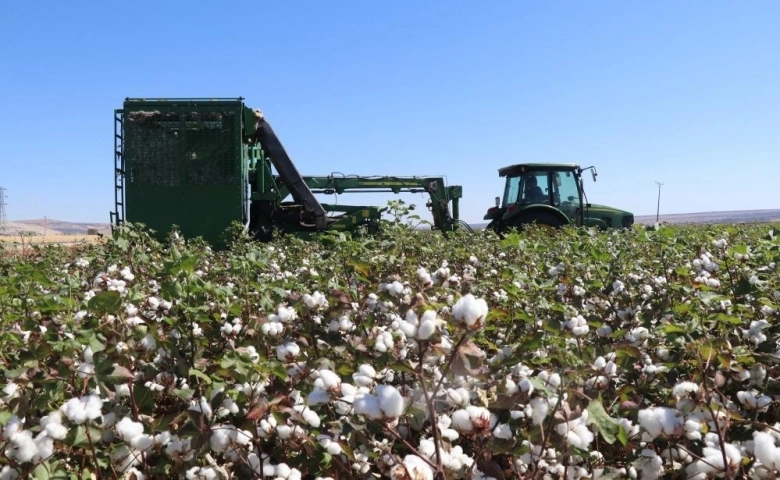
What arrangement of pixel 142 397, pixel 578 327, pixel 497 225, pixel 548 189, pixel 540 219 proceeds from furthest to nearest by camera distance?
pixel 497 225, pixel 548 189, pixel 540 219, pixel 578 327, pixel 142 397

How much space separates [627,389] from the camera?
2.10 m

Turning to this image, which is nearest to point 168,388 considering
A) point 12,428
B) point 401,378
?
point 12,428

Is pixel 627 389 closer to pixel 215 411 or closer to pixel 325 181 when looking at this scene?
pixel 215 411

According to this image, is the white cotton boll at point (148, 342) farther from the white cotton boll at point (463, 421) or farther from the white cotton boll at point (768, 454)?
the white cotton boll at point (768, 454)

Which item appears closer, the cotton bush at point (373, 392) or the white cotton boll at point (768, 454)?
the white cotton boll at point (768, 454)

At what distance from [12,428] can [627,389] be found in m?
1.86

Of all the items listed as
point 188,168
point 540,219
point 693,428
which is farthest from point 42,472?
point 540,219

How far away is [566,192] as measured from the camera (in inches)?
577

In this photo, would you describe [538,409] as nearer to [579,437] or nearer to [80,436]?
[579,437]

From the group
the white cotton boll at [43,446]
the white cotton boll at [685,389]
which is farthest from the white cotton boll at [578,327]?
the white cotton boll at [43,446]

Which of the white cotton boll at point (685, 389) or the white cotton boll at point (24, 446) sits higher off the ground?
the white cotton boll at point (685, 389)

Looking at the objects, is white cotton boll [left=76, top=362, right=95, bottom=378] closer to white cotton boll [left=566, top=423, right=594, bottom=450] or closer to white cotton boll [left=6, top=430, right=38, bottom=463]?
white cotton boll [left=6, top=430, right=38, bottom=463]

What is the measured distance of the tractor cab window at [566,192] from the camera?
14586 millimetres

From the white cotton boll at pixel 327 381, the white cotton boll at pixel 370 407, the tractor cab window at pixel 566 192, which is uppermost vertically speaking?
the tractor cab window at pixel 566 192
